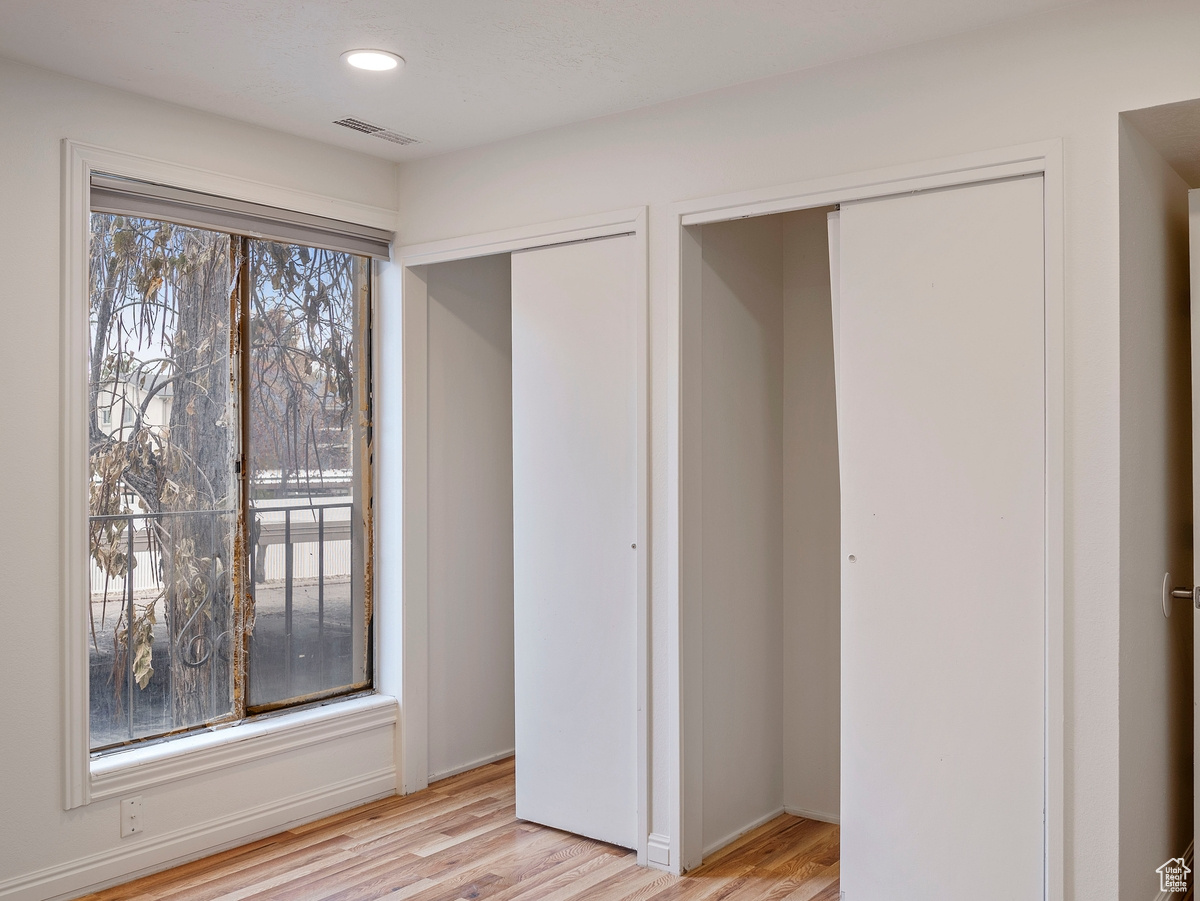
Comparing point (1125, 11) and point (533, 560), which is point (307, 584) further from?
point (1125, 11)

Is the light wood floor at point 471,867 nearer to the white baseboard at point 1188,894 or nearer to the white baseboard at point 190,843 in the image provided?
the white baseboard at point 190,843

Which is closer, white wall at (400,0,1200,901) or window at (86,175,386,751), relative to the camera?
white wall at (400,0,1200,901)

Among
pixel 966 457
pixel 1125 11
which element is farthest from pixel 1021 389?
pixel 1125 11

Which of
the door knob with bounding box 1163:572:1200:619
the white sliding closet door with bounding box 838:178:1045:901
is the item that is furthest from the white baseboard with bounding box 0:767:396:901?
the door knob with bounding box 1163:572:1200:619

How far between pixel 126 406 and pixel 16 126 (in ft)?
2.91

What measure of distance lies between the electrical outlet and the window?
8.6 inches

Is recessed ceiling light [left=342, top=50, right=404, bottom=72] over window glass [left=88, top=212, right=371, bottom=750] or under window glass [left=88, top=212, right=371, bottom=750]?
over

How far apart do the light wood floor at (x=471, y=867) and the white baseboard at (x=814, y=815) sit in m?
0.03

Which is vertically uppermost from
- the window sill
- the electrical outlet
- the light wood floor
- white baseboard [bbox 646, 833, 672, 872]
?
the window sill

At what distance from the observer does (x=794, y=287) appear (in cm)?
349

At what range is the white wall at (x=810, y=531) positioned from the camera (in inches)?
135

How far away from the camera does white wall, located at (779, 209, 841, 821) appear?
3.43m

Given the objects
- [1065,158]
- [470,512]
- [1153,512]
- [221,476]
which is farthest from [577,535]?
[1065,158]

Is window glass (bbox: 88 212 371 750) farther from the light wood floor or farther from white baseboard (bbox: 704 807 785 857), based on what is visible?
white baseboard (bbox: 704 807 785 857)
